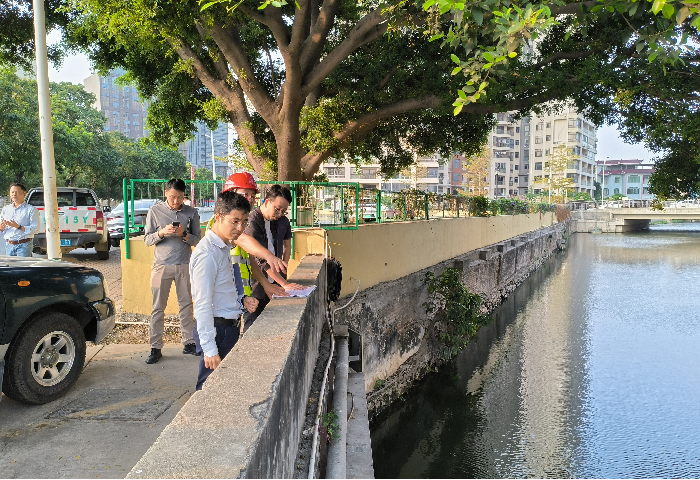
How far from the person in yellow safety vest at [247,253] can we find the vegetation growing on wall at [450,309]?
7731mm

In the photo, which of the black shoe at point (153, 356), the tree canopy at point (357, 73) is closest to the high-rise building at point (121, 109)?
the tree canopy at point (357, 73)

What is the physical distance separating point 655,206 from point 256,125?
974 centimetres

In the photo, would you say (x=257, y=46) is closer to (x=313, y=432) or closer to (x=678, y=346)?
(x=313, y=432)

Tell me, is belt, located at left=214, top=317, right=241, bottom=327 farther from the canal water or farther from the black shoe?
the canal water

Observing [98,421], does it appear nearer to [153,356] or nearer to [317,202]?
[153,356]

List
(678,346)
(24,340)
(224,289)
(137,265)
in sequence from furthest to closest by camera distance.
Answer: (678,346) < (137,265) < (24,340) < (224,289)

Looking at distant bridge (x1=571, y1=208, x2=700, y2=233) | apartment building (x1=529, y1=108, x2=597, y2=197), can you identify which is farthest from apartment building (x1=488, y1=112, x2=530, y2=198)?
distant bridge (x1=571, y1=208, x2=700, y2=233)

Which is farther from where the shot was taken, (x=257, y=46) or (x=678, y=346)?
(x=678, y=346)

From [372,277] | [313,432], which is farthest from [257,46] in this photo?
[313,432]

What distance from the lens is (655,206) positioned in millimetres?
13023

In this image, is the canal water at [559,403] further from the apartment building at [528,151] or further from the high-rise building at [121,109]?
the high-rise building at [121,109]

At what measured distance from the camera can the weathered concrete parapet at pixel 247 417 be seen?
1875 mm

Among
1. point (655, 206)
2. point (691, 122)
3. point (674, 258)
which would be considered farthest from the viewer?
point (674, 258)

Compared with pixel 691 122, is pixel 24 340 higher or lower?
lower
